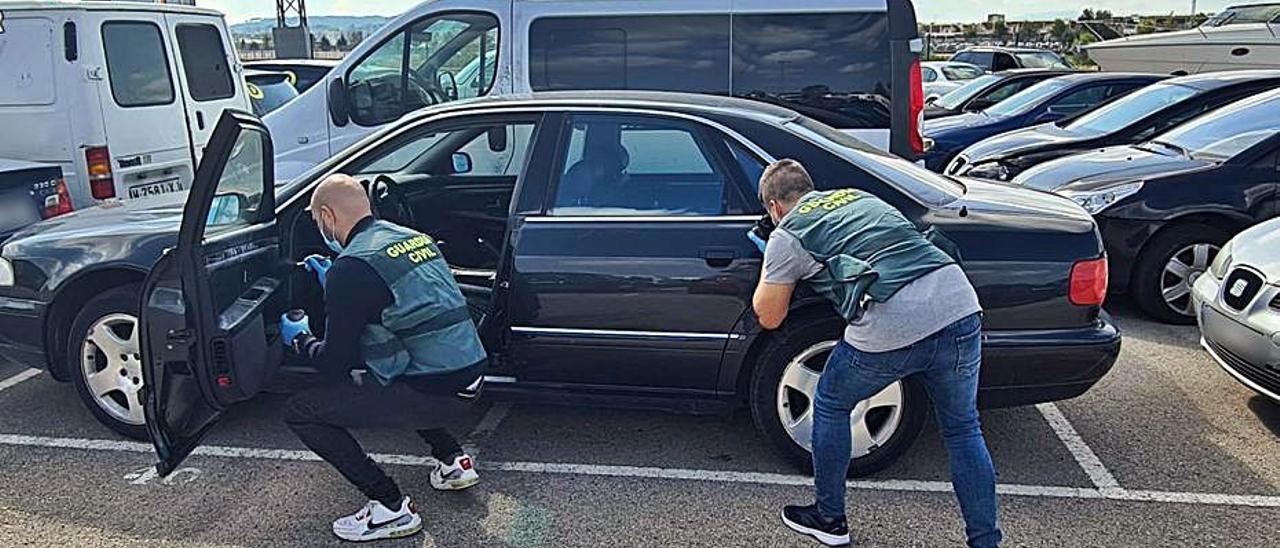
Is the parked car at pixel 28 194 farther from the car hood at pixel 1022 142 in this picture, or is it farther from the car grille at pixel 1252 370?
the car hood at pixel 1022 142

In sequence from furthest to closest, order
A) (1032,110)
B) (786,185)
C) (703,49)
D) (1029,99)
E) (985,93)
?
(985,93)
(1029,99)
(1032,110)
(703,49)
(786,185)

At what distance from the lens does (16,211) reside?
5.46 m

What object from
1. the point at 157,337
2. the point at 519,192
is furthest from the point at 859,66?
the point at 157,337

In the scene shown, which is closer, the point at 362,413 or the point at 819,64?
the point at 362,413

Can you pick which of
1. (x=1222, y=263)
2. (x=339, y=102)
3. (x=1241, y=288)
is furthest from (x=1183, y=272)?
(x=339, y=102)

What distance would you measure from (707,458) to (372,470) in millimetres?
1331

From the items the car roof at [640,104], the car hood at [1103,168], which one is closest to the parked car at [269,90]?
the car roof at [640,104]

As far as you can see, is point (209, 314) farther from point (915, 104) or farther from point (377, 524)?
point (915, 104)

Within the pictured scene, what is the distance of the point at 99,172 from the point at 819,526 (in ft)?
16.6

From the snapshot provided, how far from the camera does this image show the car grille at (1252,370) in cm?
400

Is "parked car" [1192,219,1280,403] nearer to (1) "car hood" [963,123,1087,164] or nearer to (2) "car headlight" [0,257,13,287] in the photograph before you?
(1) "car hood" [963,123,1087,164]

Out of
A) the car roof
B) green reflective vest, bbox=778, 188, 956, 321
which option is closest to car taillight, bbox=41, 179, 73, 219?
the car roof

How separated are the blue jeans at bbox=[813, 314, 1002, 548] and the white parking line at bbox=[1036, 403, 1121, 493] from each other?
94cm

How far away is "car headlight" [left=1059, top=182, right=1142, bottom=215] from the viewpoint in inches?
231
